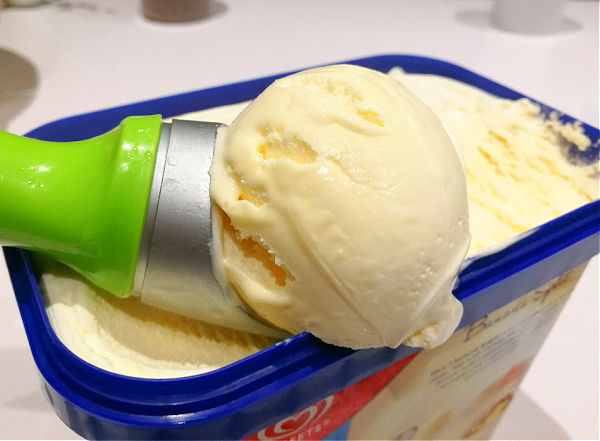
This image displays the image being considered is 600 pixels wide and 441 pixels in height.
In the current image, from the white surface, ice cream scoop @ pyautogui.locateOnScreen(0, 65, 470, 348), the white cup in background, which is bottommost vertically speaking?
the white surface

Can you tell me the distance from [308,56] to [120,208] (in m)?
1.24

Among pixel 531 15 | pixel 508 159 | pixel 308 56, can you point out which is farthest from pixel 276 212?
pixel 531 15

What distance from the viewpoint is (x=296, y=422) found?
50 centimetres

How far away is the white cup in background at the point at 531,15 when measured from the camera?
1.70 m

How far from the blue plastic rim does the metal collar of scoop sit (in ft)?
0.29

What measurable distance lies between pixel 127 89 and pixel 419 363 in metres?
1.05

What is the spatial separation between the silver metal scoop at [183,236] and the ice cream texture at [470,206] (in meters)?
0.03

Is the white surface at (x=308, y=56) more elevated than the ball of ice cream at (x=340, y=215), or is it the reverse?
the ball of ice cream at (x=340, y=215)

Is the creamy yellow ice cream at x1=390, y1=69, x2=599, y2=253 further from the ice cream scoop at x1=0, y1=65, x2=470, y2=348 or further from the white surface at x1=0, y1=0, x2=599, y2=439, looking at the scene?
the white surface at x1=0, y1=0, x2=599, y2=439

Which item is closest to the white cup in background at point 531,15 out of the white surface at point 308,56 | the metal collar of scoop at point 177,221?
the white surface at point 308,56

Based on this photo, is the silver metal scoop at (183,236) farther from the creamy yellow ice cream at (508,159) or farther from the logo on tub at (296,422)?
the creamy yellow ice cream at (508,159)

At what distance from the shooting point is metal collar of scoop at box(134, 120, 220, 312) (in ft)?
1.49

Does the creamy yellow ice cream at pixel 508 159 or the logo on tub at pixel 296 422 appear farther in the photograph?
the creamy yellow ice cream at pixel 508 159

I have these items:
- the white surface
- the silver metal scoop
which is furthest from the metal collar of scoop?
the white surface
